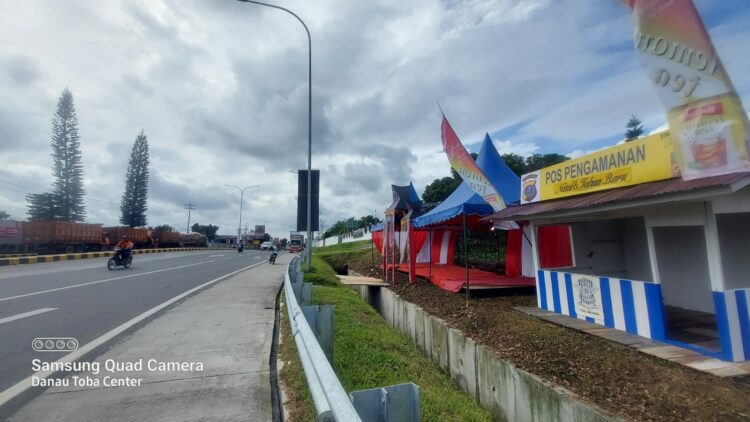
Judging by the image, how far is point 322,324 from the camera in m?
3.71

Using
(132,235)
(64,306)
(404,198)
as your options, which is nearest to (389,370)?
(64,306)

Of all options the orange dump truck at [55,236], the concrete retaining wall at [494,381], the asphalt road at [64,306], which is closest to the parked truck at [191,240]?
the orange dump truck at [55,236]

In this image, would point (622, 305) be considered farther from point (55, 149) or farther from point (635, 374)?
point (55, 149)

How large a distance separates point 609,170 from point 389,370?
506cm

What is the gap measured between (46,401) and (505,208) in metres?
A: 8.56

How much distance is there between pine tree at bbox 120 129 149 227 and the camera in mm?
51500

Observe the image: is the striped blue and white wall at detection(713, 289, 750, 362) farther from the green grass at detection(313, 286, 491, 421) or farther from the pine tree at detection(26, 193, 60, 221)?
the pine tree at detection(26, 193, 60, 221)

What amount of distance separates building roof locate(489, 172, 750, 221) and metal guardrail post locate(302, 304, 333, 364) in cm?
438

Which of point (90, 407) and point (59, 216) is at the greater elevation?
point (59, 216)

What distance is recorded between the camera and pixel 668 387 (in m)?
3.73

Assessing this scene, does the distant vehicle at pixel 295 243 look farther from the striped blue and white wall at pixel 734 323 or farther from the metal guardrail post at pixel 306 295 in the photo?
the striped blue and white wall at pixel 734 323

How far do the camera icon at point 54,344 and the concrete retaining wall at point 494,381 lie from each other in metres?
5.55

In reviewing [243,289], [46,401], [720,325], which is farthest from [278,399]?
[243,289]

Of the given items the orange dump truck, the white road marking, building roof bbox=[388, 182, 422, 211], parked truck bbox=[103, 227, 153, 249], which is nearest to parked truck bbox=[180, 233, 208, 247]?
parked truck bbox=[103, 227, 153, 249]
